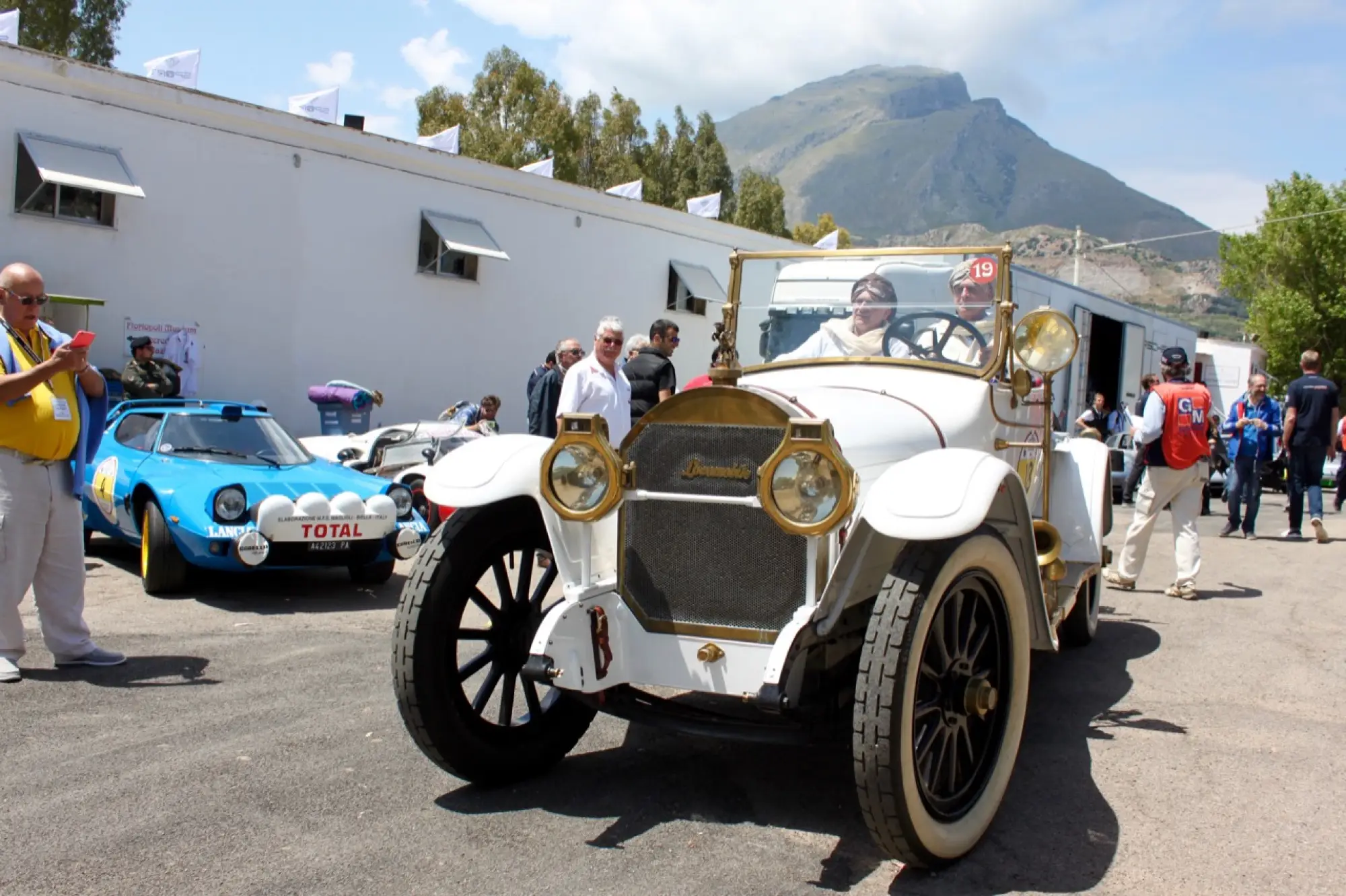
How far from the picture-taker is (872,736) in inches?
111

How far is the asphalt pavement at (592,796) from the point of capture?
303 cm

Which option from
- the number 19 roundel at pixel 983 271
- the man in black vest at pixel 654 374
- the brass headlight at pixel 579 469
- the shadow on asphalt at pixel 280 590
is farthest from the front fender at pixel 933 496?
the shadow on asphalt at pixel 280 590

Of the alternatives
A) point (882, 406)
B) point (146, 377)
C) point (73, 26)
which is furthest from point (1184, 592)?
→ point (73, 26)

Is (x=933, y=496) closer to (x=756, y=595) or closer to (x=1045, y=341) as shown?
(x=756, y=595)

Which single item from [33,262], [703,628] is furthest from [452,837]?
[33,262]

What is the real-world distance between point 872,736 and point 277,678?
318 centimetres

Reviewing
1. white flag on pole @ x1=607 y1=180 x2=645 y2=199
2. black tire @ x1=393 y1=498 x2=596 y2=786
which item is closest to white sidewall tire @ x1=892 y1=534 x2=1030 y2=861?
black tire @ x1=393 y1=498 x2=596 y2=786

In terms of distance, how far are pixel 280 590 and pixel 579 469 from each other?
14.6 ft

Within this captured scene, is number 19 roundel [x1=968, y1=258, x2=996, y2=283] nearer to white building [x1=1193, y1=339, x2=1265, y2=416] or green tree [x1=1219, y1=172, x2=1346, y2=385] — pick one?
white building [x1=1193, y1=339, x2=1265, y2=416]

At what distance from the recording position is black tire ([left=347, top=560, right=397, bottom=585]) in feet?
24.7

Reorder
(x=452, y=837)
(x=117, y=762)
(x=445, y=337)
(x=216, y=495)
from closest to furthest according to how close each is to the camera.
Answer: (x=452, y=837) → (x=117, y=762) → (x=216, y=495) → (x=445, y=337)

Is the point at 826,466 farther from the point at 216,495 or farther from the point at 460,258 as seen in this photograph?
the point at 460,258

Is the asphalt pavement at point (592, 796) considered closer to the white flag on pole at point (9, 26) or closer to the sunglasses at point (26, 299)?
the sunglasses at point (26, 299)

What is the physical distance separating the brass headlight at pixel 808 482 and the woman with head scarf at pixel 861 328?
1.63m
